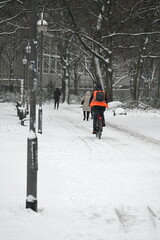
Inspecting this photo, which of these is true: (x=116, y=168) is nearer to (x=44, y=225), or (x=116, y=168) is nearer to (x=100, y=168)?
(x=100, y=168)

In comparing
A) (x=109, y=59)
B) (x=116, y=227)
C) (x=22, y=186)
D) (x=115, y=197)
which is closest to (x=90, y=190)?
(x=115, y=197)

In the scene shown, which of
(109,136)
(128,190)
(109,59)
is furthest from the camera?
(109,59)

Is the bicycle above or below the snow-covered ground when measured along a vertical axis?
above

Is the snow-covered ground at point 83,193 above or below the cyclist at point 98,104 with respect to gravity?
below

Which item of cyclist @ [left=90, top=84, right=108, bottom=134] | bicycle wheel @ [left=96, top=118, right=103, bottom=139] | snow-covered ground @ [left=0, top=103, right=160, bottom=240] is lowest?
snow-covered ground @ [left=0, top=103, right=160, bottom=240]

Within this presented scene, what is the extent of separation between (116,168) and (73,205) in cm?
308

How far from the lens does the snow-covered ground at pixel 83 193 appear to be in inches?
204

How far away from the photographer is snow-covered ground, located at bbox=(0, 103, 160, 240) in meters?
5.18

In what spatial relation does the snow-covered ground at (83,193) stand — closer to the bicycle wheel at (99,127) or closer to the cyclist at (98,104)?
the bicycle wheel at (99,127)

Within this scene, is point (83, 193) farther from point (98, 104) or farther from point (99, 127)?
point (98, 104)

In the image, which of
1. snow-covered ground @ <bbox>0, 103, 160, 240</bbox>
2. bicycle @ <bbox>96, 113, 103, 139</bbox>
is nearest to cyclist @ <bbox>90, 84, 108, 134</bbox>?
bicycle @ <bbox>96, 113, 103, 139</bbox>

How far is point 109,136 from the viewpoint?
16.0 meters

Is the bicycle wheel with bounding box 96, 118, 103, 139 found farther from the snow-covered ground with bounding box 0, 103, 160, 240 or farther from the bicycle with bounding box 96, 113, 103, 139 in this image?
the snow-covered ground with bounding box 0, 103, 160, 240

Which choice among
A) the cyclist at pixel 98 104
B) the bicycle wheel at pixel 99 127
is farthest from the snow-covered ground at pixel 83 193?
the cyclist at pixel 98 104
